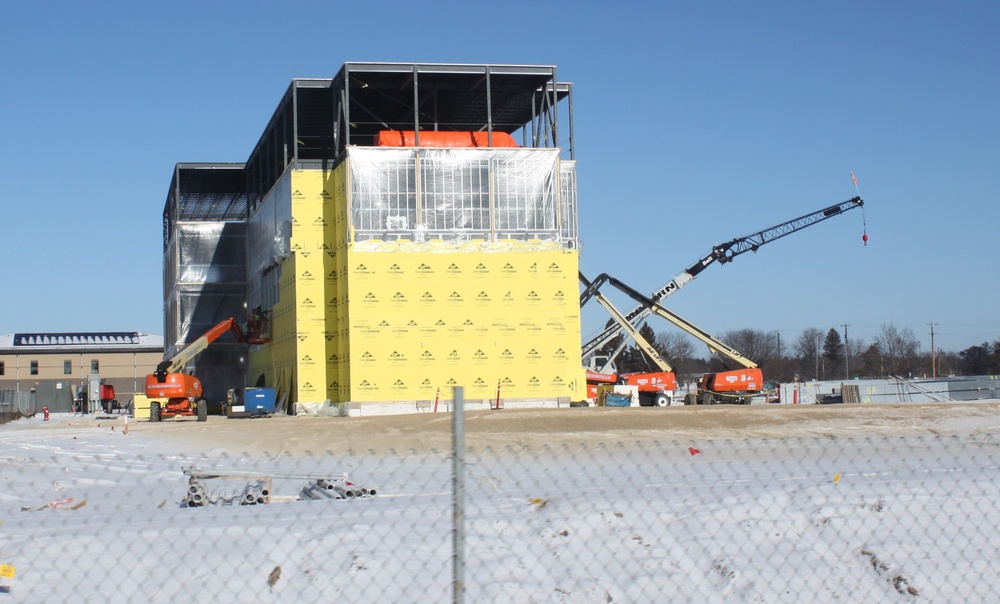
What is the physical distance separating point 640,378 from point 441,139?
614 inches

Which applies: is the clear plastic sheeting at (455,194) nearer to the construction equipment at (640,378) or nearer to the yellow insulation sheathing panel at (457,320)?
the yellow insulation sheathing panel at (457,320)

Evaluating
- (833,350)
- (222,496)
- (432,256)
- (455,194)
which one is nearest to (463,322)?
Answer: (432,256)

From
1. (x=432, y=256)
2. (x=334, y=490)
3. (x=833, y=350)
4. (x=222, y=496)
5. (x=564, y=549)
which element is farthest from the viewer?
(x=833, y=350)

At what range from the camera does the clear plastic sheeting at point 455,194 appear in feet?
140

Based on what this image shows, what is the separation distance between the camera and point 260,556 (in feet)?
26.3

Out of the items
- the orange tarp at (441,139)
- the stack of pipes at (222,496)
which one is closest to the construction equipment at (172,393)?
the orange tarp at (441,139)

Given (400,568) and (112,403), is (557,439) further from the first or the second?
(112,403)

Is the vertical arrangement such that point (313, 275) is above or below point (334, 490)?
above

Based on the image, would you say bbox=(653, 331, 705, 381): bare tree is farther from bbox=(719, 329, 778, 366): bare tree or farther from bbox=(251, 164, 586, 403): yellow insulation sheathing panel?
bbox=(251, 164, 586, 403): yellow insulation sheathing panel

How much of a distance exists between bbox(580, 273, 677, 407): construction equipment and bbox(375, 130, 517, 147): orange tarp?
11934mm

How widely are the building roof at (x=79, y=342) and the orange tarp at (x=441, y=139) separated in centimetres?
6212

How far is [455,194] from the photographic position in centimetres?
4309

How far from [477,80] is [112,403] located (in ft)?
124

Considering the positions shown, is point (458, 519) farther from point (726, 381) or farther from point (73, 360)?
point (73, 360)
